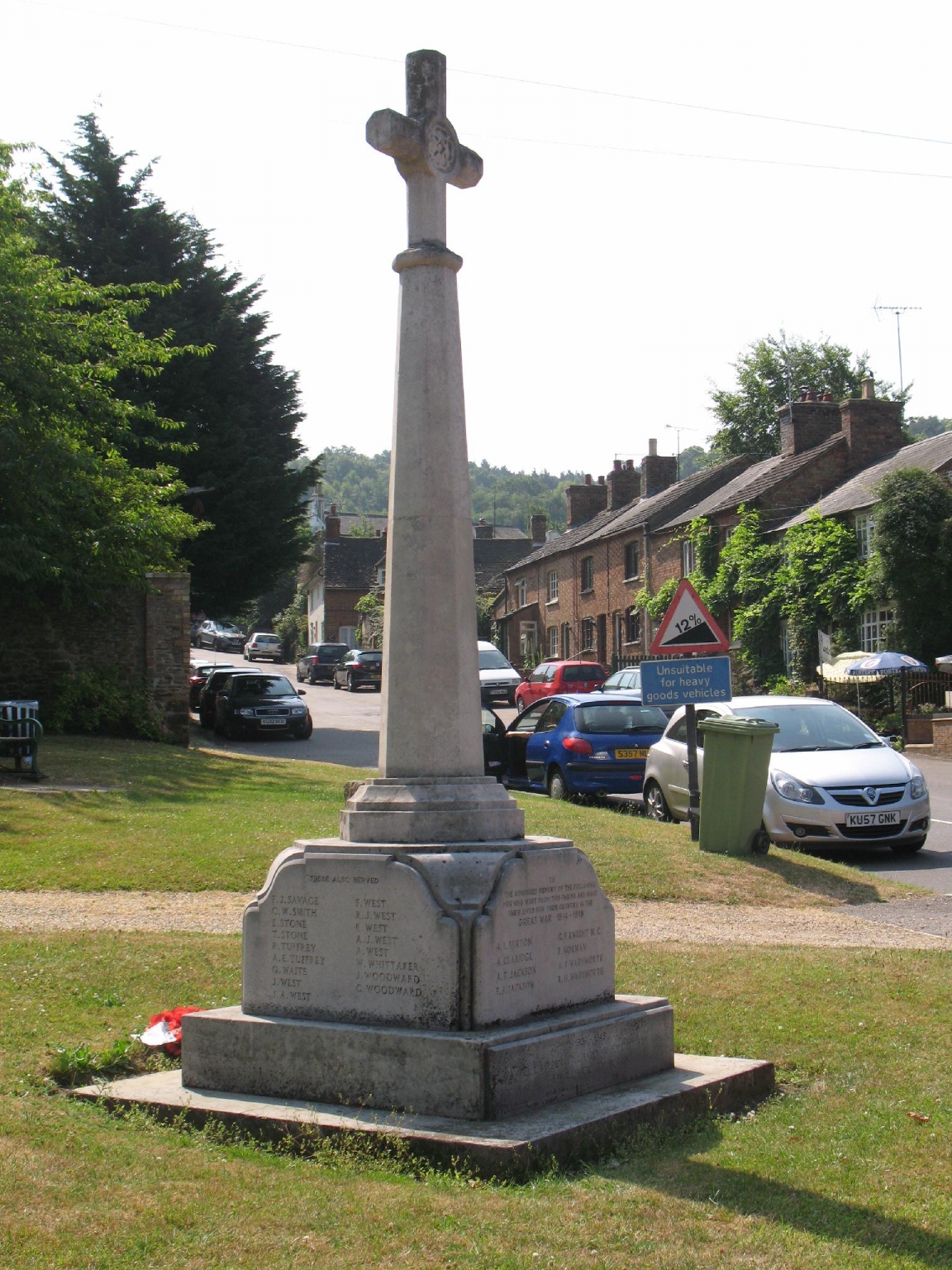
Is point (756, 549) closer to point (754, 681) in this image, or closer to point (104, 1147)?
point (754, 681)

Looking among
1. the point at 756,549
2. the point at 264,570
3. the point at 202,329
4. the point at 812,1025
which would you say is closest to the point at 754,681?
the point at 756,549

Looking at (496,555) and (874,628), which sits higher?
(496,555)

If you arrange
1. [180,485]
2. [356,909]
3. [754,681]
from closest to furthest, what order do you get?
[356,909], [180,485], [754,681]

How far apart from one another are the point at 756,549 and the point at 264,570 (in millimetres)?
14470

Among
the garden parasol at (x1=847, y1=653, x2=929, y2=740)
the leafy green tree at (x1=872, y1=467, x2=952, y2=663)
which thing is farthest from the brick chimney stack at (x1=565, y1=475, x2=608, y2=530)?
the garden parasol at (x1=847, y1=653, x2=929, y2=740)

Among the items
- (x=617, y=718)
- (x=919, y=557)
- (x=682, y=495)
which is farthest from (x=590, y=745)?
(x=682, y=495)

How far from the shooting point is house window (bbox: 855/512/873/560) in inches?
1334

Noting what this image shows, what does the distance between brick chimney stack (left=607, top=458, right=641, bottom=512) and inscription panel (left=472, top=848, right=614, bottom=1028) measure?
48.6 metres

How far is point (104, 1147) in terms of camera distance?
4547 millimetres

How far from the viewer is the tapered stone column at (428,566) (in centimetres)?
541

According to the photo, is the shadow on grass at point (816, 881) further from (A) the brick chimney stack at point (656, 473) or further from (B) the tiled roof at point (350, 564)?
(B) the tiled roof at point (350, 564)

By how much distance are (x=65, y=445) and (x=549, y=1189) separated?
1853cm

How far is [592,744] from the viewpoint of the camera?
16328mm

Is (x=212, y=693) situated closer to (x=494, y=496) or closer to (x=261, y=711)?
(x=261, y=711)
